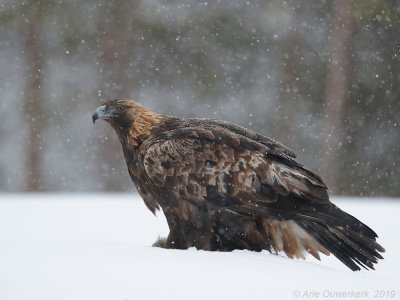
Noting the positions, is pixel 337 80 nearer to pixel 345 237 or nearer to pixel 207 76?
pixel 207 76

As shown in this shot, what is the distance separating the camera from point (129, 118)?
5.64m

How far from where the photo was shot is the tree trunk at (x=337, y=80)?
1577 centimetres

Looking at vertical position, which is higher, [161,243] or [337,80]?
[337,80]

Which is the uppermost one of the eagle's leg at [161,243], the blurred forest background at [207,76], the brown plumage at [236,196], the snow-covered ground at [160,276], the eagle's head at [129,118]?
the blurred forest background at [207,76]

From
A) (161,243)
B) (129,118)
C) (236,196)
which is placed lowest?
(161,243)

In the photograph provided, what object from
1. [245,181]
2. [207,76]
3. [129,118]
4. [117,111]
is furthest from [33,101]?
[245,181]

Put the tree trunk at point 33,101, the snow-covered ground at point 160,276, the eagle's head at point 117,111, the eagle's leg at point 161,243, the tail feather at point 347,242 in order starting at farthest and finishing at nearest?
the tree trunk at point 33,101, the eagle's head at point 117,111, the eagle's leg at point 161,243, the tail feather at point 347,242, the snow-covered ground at point 160,276

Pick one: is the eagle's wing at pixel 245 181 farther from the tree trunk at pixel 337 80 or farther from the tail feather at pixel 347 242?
the tree trunk at pixel 337 80

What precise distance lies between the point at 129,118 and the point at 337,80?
38.3ft

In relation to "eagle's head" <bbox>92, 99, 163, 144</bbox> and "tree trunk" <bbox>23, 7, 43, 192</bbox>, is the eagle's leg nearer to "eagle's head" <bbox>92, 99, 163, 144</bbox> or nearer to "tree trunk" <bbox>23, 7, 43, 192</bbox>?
"eagle's head" <bbox>92, 99, 163, 144</bbox>

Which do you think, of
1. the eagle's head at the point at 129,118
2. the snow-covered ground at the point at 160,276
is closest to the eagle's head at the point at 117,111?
the eagle's head at the point at 129,118

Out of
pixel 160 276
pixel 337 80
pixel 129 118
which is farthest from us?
pixel 337 80

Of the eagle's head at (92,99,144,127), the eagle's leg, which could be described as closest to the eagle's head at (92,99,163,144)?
the eagle's head at (92,99,144,127)

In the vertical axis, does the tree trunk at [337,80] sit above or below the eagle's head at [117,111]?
above
